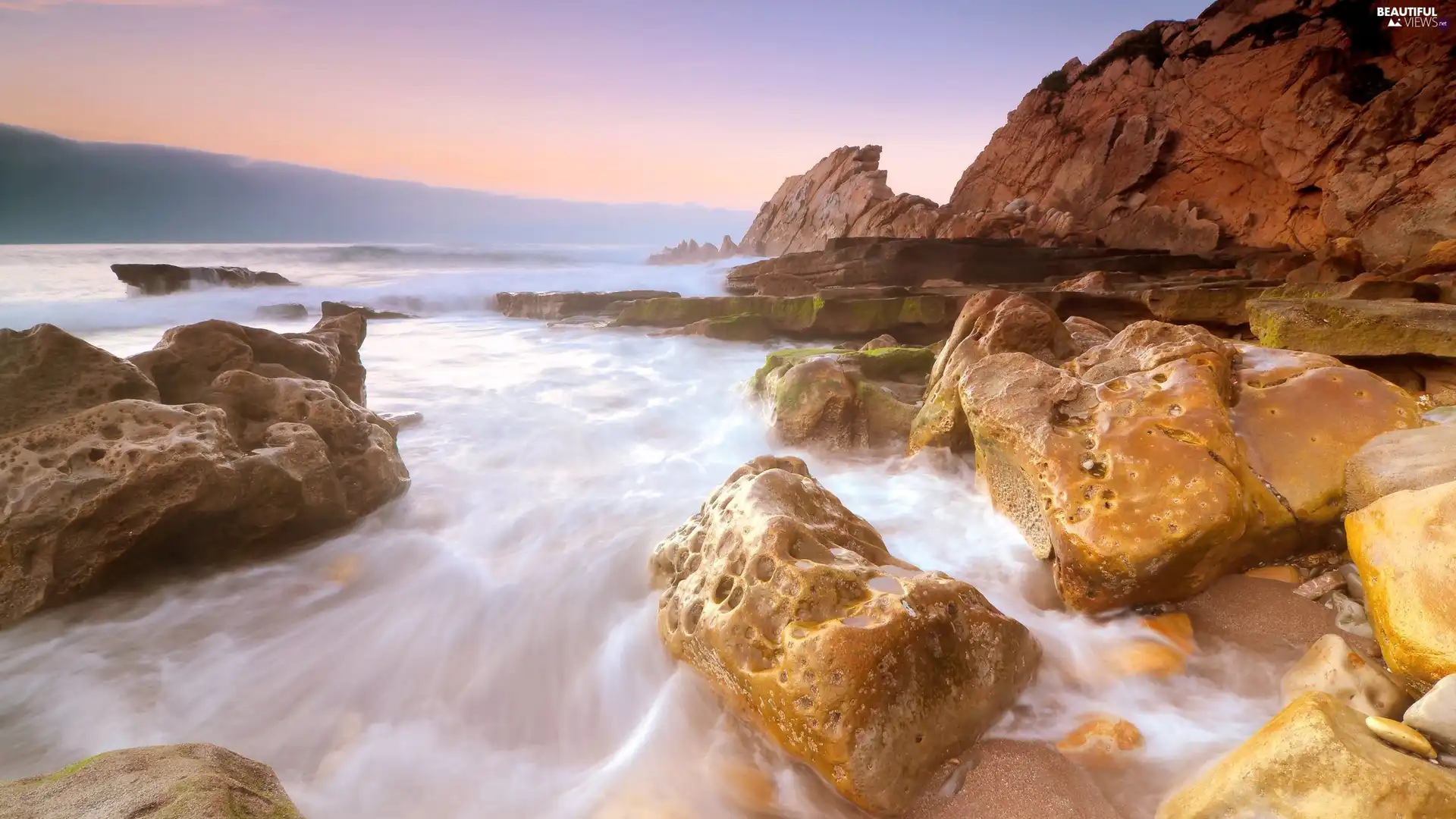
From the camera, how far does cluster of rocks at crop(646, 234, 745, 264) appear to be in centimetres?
5712

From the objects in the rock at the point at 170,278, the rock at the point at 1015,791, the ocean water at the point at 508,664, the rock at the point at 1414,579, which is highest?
the rock at the point at 170,278

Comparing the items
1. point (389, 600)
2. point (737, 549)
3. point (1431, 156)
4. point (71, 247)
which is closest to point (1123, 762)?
point (737, 549)

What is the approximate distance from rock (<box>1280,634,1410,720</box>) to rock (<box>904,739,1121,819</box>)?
75 centimetres

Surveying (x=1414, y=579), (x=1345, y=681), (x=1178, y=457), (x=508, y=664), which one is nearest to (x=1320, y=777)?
(x=1345, y=681)

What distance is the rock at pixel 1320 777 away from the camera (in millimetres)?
1385

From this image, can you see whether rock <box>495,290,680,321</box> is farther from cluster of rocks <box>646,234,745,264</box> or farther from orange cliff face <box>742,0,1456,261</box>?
cluster of rocks <box>646,234,745,264</box>

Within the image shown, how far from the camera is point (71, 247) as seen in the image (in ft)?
96.8

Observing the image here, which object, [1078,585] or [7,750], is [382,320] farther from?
[1078,585]

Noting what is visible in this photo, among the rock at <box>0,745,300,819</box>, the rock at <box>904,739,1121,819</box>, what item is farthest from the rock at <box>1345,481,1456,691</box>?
the rock at <box>0,745,300,819</box>

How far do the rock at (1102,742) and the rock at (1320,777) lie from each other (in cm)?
40

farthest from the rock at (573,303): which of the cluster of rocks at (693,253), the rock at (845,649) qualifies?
the cluster of rocks at (693,253)

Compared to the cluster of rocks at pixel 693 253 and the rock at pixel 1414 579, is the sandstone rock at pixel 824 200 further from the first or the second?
the rock at pixel 1414 579

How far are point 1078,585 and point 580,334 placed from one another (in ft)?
38.7

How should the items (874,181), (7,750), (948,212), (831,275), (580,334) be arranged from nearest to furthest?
1. (7,750)
2. (580,334)
3. (831,275)
4. (948,212)
5. (874,181)
